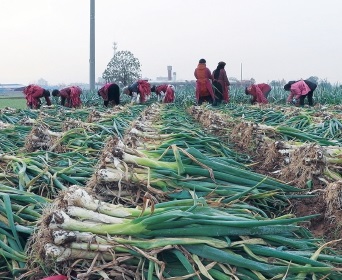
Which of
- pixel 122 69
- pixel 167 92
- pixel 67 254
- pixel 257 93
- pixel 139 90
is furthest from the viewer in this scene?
pixel 122 69

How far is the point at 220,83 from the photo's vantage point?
13.0 metres

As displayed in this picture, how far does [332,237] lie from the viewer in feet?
8.64

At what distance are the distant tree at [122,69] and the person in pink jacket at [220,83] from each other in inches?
550

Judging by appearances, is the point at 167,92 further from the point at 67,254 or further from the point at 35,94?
the point at 67,254

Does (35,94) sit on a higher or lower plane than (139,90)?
lower

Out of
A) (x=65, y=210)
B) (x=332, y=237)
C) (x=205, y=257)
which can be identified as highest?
(x=65, y=210)

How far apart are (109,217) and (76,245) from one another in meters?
0.21

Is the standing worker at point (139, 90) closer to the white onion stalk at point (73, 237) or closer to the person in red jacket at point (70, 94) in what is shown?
the person in red jacket at point (70, 94)

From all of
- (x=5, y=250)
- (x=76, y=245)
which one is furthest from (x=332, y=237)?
(x=5, y=250)

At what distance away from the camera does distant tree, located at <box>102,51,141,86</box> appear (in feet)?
87.4

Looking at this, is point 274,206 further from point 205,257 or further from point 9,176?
point 9,176

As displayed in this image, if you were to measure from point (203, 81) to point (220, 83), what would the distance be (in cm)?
67

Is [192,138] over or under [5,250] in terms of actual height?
over

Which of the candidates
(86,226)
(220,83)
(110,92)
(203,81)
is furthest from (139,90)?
(86,226)
